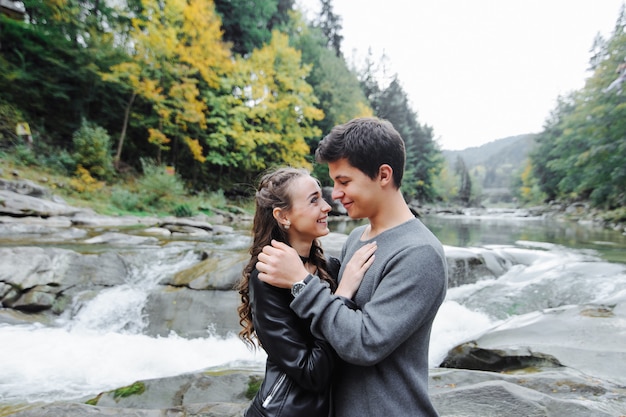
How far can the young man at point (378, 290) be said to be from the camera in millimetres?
1014

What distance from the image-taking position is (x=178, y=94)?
14648 millimetres

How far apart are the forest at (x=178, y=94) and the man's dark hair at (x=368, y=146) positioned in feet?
35.2

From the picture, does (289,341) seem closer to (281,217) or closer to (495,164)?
(281,217)

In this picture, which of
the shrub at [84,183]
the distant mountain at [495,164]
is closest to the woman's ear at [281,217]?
the shrub at [84,183]

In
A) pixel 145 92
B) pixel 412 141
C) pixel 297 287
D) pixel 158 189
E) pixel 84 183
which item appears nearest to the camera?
pixel 297 287

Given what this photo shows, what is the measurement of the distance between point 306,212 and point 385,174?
384 mm

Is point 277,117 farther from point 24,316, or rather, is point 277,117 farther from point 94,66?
point 24,316

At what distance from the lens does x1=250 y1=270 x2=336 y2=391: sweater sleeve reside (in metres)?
1.12

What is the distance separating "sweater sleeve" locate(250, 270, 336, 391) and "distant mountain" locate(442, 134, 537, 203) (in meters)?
80.1

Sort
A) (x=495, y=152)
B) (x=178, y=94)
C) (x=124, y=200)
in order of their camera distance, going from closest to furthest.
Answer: (x=124, y=200) < (x=178, y=94) < (x=495, y=152)

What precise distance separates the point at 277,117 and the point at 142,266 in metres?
13.5

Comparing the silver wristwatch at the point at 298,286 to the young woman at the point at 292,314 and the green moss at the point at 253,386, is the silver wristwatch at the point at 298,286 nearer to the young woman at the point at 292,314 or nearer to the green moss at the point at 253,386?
the young woman at the point at 292,314

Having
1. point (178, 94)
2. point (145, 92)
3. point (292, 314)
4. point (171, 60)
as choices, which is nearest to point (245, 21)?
point (171, 60)

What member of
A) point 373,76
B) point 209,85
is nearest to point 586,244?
point 209,85
